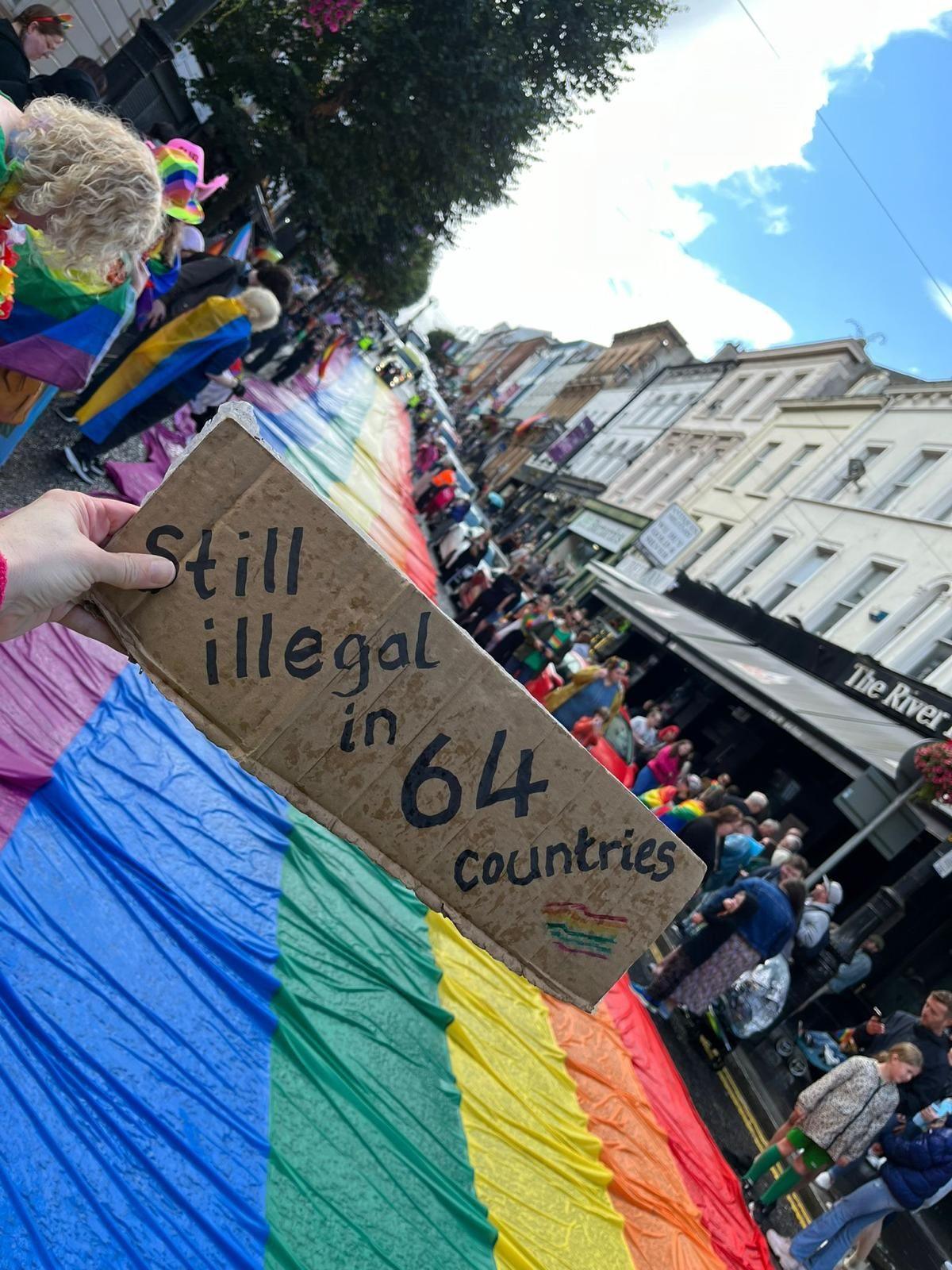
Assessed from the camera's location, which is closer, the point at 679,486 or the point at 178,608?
the point at 178,608

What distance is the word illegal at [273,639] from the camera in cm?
233

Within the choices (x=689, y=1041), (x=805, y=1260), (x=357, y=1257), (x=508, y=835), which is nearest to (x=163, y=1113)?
(x=357, y=1257)

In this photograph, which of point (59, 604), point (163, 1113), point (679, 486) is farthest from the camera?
point (679, 486)

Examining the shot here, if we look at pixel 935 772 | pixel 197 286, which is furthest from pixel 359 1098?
pixel 935 772

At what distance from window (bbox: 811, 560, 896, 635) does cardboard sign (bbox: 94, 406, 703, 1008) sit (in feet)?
58.9

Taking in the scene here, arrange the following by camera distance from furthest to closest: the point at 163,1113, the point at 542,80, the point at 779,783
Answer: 1. the point at 779,783
2. the point at 542,80
3. the point at 163,1113

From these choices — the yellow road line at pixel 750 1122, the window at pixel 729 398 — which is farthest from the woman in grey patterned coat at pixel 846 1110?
the window at pixel 729 398

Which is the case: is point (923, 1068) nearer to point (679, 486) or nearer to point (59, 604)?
point (59, 604)

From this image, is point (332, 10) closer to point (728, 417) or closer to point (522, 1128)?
point (522, 1128)

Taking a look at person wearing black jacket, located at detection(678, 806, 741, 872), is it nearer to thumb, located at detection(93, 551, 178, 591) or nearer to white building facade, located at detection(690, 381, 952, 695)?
thumb, located at detection(93, 551, 178, 591)

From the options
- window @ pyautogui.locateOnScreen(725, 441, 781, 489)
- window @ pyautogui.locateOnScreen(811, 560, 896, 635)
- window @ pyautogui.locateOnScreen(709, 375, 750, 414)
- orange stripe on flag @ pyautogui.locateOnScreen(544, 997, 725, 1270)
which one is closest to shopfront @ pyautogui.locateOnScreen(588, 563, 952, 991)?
window @ pyautogui.locateOnScreen(811, 560, 896, 635)

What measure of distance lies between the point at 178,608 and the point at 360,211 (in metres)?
16.3

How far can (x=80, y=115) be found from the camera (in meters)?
3.20

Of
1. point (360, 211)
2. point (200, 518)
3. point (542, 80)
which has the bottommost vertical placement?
point (200, 518)
